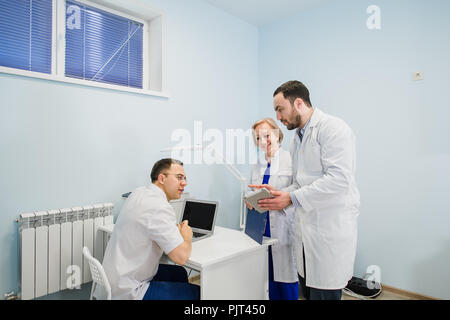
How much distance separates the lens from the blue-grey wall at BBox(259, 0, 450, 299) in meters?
2.43

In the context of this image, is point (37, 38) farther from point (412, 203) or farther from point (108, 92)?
point (412, 203)

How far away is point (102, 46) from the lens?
242 centimetres

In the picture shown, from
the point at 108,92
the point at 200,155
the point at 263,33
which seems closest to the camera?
the point at 108,92

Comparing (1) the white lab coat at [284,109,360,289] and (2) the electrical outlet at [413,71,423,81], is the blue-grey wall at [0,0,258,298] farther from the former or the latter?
(2) the electrical outlet at [413,71,423,81]

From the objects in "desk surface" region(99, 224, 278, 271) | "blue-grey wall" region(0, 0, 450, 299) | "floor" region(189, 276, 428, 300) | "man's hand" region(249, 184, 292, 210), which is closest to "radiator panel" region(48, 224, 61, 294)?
"blue-grey wall" region(0, 0, 450, 299)

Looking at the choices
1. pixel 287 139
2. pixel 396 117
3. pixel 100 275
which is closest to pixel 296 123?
pixel 100 275

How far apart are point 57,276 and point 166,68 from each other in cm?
177

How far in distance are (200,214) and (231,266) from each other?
0.55 metres

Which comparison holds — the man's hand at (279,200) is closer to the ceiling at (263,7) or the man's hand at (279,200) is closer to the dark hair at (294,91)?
the dark hair at (294,91)

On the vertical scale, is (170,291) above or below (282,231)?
below

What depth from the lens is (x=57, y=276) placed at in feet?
6.36

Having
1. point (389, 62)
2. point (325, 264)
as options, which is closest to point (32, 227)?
point (325, 264)

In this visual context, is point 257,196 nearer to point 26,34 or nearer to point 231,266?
point 231,266

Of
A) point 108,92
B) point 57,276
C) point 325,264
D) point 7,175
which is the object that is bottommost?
point 57,276
